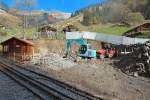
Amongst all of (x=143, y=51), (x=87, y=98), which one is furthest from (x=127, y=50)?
(x=87, y=98)

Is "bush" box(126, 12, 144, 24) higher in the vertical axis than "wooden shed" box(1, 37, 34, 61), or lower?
higher

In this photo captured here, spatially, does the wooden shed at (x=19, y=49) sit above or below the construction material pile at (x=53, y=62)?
above

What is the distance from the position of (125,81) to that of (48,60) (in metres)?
21.3

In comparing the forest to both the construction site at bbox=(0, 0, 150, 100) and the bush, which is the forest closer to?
the bush

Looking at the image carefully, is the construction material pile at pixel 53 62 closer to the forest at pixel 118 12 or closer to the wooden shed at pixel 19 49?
the wooden shed at pixel 19 49

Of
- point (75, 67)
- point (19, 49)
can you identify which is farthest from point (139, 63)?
point (19, 49)

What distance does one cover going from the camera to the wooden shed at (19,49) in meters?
63.2

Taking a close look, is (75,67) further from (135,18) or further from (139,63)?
(135,18)

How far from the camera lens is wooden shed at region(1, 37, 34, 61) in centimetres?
6317

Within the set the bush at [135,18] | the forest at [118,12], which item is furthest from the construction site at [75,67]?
the forest at [118,12]

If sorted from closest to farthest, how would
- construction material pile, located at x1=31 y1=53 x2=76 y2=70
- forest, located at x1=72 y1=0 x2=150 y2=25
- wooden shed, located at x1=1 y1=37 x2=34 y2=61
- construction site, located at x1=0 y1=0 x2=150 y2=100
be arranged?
construction site, located at x1=0 y1=0 x2=150 y2=100, construction material pile, located at x1=31 y1=53 x2=76 y2=70, wooden shed, located at x1=1 y1=37 x2=34 y2=61, forest, located at x1=72 y1=0 x2=150 y2=25

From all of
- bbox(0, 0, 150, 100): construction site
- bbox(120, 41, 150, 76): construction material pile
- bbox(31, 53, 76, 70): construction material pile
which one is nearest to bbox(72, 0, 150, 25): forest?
bbox(0, 0, 150, 100): construction site

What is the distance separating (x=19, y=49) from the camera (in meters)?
64.7

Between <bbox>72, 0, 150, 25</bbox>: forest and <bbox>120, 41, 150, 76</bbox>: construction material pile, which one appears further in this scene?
<bbox>72, 0, 150, 25</bbox>: forest
